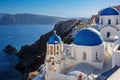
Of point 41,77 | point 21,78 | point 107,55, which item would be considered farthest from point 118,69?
point 21,78

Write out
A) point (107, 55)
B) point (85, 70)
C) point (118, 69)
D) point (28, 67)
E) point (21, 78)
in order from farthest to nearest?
point (28, 67), point (21, 78), point (107, 55), point (85, 70), point (118, 69)

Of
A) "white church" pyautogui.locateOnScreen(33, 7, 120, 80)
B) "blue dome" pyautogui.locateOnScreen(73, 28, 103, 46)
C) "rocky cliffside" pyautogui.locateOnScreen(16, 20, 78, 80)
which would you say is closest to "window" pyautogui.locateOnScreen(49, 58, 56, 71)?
"white church" pyautogui.locateOnScreen(33, 7, 120, 80)

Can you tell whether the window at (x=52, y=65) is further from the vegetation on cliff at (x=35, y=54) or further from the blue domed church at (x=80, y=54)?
the vegetation on cliff at (x=35, y=54)

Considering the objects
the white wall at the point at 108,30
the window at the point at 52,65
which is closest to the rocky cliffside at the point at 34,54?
the white wall at the point at 108,30

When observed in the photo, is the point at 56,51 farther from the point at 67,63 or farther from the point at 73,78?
the point at 73,78

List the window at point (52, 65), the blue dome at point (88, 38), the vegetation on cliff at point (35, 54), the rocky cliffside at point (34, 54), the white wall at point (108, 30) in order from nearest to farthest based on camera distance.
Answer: the blue dome at point (88, 38), the window at point (52, 65), the white wall at point (108, 30), the vegetation on cliff at point (35, 54), the rocky cliffside at point (34, 54)

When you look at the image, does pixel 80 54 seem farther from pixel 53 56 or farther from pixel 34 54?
pixel 34 54

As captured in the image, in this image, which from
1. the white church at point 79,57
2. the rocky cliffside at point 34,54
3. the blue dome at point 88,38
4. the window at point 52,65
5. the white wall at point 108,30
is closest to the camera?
the white church at point 79,57

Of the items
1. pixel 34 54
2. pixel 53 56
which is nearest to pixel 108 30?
pixel 53 56

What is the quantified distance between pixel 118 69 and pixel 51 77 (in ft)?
21.2

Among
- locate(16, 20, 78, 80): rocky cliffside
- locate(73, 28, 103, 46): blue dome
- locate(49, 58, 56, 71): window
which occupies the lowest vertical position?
locate(16, 20, 78, 80): rocky cliffside

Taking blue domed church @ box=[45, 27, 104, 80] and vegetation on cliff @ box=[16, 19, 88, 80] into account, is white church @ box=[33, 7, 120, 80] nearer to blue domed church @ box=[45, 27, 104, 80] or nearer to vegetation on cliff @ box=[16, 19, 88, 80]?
blue domed church @ box=[45, 27, 104, 80]

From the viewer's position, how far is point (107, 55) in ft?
76.6

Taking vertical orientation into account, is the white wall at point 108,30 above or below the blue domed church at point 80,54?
above
